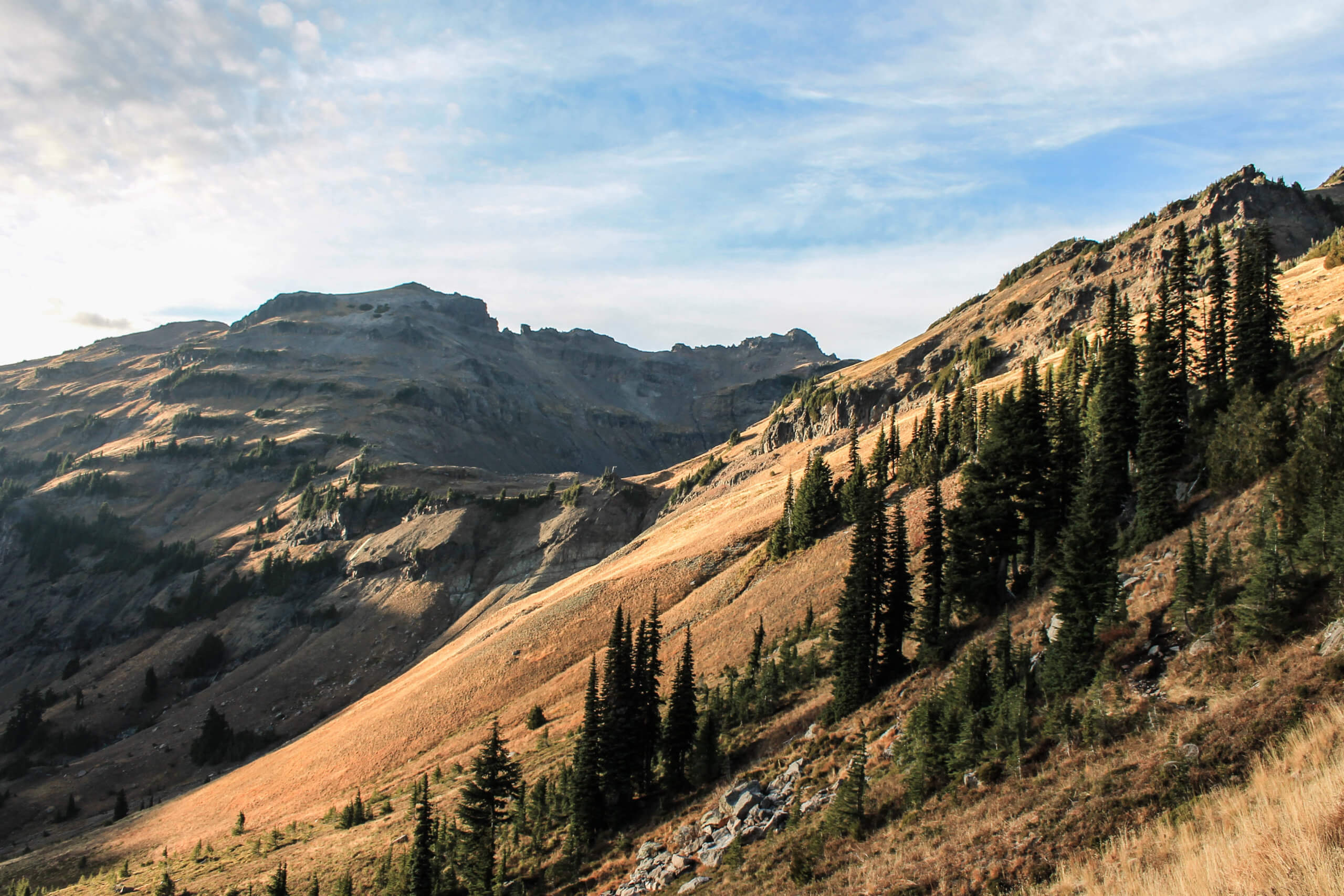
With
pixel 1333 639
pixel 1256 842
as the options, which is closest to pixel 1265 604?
pixel 1333 639

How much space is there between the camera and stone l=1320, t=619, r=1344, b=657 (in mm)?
23016

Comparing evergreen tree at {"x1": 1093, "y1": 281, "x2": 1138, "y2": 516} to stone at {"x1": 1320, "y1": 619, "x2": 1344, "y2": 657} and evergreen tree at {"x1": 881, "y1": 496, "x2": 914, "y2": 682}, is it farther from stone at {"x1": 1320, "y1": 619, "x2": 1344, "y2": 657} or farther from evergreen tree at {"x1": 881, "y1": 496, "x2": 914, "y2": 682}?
stone at {"x1": 1320, "y1": 619, "x2": 1344, "y2": 657}

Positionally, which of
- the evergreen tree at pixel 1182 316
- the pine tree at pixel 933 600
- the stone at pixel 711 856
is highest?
the evergreen tree at pixel 1182 316

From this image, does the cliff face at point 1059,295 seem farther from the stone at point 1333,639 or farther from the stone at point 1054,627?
the stone at point 1333,639

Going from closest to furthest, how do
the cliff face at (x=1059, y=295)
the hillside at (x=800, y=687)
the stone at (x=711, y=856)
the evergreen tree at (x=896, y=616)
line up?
the hillside at (x=800, y=687)
the stone at (x=711, y=856)
the evergreen tree at (x=896, y=616)
the cliff face at (x=1059, y=295)

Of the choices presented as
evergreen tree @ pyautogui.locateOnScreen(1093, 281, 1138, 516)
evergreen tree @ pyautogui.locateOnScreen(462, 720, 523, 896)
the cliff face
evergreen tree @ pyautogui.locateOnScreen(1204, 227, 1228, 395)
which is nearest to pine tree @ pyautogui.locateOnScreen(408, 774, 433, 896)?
evergreen tree @ pyautogui.locateOnScreen(462, 720, 523, 896)

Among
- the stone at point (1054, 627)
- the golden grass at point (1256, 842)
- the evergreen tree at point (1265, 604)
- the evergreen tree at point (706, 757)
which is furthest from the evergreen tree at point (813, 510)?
the golden grass at point (1256, 842)

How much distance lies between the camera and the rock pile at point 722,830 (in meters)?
36.6

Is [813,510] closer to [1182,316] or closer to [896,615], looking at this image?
[896,615]

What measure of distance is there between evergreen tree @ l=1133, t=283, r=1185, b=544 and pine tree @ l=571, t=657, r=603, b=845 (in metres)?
35.0

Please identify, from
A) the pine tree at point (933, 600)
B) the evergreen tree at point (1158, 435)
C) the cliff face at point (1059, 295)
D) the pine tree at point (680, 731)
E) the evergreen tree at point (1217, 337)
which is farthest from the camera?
the cliff face at point (1059, 295)

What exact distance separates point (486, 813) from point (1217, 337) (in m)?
59.7

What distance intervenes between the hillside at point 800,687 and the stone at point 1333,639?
2.35 feet

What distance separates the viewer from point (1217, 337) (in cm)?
5419
